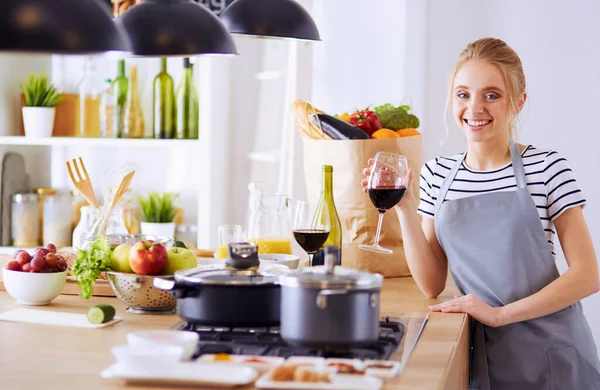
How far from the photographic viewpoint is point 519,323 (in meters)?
2.25

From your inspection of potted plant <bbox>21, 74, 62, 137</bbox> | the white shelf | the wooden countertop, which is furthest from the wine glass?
potted plant <bbox>21, 74, 62, 137</bbox>

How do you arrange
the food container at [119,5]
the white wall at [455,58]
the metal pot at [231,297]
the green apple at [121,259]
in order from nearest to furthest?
the metal pot at [231,297], the green apple at [121,259], the white wall at [455,58], the food container at [119,5]

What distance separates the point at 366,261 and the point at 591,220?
4.83 ft

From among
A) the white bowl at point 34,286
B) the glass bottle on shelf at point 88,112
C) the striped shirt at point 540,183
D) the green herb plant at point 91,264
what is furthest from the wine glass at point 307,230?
the glass bottle on shelf at point 88,112

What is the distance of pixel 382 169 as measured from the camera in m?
2.22

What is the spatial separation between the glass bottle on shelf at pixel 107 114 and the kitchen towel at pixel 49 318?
201cm

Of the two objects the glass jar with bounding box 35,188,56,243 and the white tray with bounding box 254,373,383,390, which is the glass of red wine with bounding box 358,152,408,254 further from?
the glass jar with bounding box 35,188,56,243

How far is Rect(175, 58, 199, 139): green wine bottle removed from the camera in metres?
3.94

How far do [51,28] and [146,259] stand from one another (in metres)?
0.67

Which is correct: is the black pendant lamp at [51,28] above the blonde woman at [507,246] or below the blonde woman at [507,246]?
above

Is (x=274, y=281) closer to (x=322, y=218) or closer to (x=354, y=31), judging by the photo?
(x=322, y=218)

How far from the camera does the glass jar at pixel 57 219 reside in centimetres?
411

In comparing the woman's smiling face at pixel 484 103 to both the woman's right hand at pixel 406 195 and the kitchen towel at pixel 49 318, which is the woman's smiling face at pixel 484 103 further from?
the kitchen towel at pixel 49 318

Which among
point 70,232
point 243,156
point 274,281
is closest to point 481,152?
point 274,281
